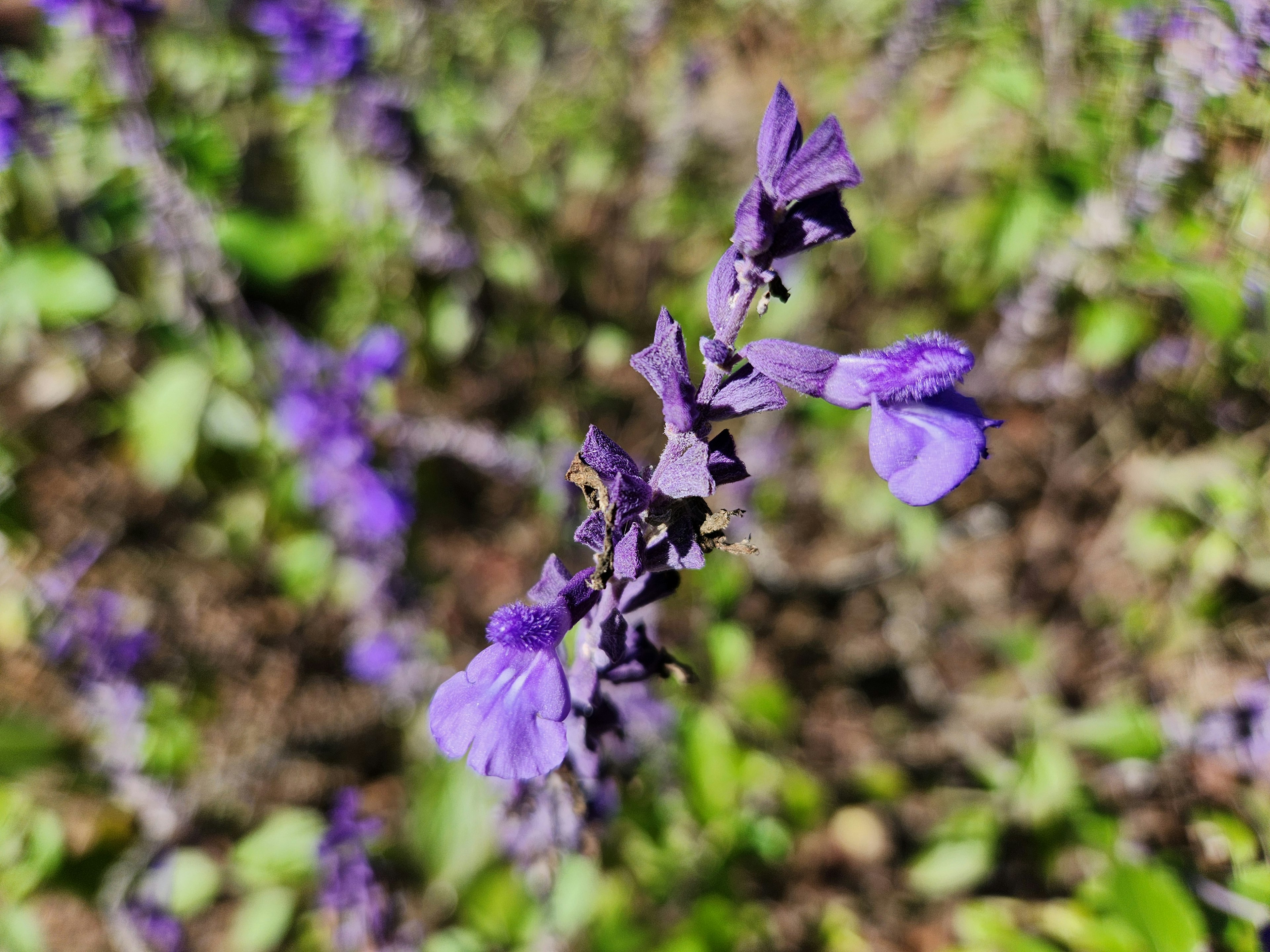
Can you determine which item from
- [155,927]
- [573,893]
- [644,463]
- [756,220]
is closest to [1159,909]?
[573,893]

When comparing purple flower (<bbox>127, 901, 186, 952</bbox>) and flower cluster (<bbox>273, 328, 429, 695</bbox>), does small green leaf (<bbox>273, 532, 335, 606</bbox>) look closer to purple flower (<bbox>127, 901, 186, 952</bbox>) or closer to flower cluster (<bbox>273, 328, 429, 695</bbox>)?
flower cluster (<bbox>273, 328, 429, 695</bbox>)

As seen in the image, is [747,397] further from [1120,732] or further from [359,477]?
[1120,732]

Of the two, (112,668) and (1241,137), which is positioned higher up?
(1241,137)

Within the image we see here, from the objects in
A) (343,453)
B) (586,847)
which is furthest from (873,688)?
(343,453)

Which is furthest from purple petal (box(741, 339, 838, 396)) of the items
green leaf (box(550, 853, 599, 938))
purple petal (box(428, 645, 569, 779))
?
green leaf (box(550, 853, 599, 938))

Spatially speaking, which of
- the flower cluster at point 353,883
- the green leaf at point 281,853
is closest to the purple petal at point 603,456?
the flower cluster at point 353,883

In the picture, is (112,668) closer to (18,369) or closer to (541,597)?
(18,369)

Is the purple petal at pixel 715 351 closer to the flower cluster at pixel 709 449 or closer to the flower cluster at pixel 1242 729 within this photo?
the flower cluster at pixel 709 449
